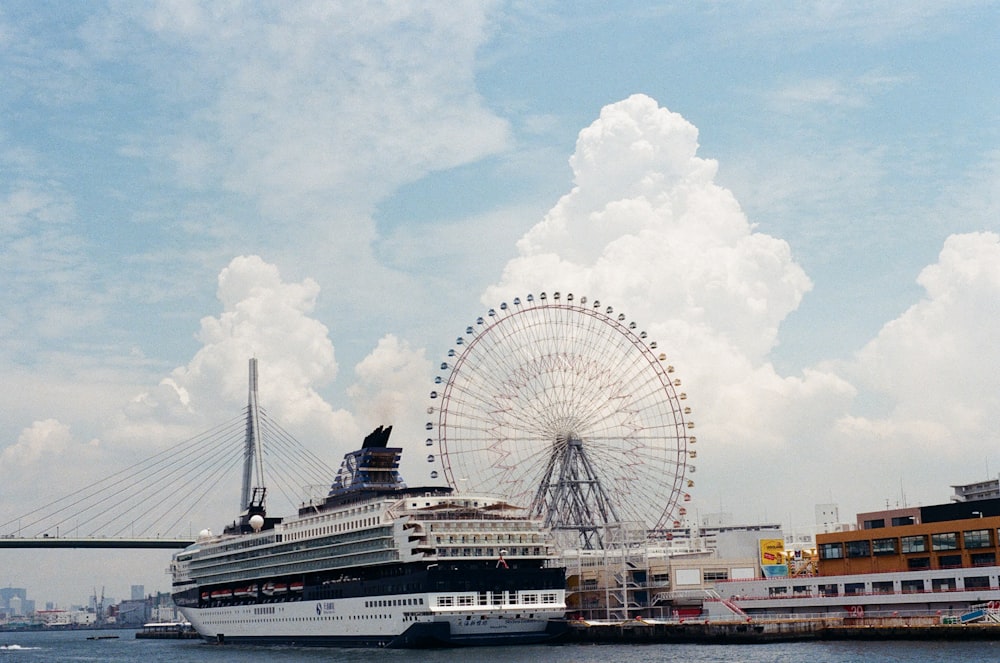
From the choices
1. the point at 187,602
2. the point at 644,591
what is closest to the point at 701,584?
the point at 644,591

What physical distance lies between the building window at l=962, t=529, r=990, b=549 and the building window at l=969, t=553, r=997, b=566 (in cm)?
71

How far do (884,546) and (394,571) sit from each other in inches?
1715

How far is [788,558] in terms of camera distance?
431ft

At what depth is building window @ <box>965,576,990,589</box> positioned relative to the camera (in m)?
94.1

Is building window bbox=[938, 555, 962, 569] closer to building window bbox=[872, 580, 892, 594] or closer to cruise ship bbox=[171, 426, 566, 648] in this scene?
building window bbox=[872, 580, 892, 594]

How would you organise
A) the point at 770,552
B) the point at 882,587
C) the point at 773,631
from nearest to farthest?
the point at 773,631 → the point at 882,587 → the point at 770,552

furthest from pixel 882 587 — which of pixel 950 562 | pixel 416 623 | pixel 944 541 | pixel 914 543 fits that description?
pixel 416 623

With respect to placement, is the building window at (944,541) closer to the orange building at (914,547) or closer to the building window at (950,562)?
the orange building at (914,547)

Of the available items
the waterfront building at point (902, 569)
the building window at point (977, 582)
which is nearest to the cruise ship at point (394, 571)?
the waterfront building at point (902, 569)

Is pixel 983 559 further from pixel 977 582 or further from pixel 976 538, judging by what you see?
pixel 977 582

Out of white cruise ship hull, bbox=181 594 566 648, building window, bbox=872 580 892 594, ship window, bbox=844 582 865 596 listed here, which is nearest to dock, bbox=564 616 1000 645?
building window, bbox=872 580 892 594

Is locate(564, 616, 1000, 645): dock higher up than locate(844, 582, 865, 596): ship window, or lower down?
lower down

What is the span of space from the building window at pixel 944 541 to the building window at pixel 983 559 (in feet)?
5.72

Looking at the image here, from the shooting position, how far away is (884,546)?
10419 centimetres
